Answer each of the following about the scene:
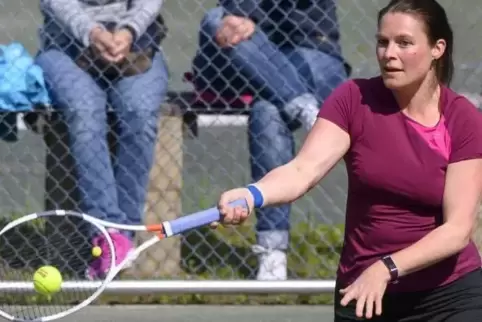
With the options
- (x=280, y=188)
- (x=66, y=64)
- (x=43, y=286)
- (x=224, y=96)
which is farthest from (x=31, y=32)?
(x=280, y=188)

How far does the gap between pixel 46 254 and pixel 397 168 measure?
9.21 feet

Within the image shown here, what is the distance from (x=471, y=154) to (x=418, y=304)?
44 cm

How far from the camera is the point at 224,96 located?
18.7 ft

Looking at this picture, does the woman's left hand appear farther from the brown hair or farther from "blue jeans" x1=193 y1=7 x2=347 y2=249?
"blue jeans" x1=193 y1=7 x2=347 y2=249

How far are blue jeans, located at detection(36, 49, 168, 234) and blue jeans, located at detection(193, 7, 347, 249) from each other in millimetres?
335

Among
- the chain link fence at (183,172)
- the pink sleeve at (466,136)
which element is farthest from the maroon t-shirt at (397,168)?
the chain link fence at (183,172)

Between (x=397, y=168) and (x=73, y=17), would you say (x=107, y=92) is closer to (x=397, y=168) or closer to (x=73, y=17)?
(x=73, y=17)

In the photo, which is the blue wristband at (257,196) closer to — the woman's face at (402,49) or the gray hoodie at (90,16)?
the woman's face at (402,49)

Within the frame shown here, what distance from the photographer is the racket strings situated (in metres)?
5.31

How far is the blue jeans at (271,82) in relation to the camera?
5.57 metres

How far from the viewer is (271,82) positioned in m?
5.59

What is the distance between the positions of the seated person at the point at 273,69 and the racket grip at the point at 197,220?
2.23m

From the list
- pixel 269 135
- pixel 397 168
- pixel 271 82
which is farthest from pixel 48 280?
pixel 271 82

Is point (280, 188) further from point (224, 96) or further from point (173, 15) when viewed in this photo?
point (173, 15)
